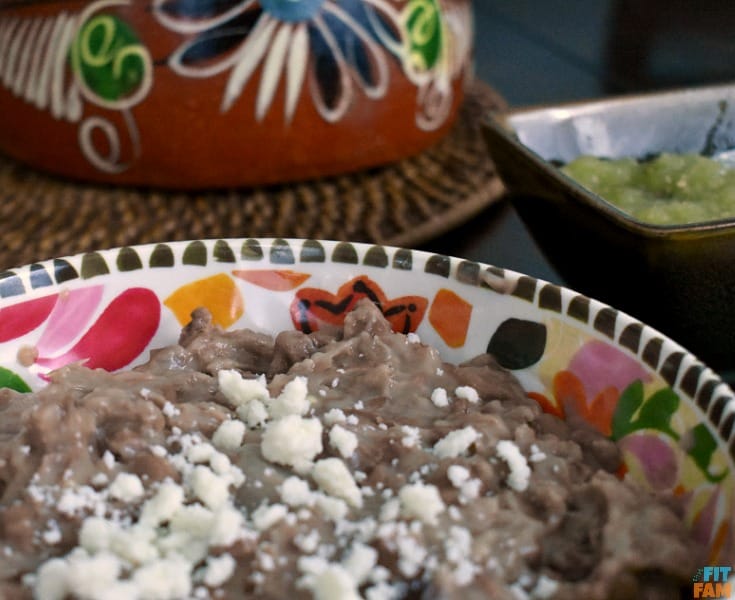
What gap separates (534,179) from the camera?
3.62 feet

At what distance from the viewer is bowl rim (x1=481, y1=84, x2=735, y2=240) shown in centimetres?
93

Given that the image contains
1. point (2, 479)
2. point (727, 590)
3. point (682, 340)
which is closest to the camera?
point (727, 590)

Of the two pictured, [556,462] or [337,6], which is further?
[337,6]

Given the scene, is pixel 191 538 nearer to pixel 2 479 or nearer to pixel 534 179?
pixel 2 479

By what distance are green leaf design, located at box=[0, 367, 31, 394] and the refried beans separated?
5 centimetres

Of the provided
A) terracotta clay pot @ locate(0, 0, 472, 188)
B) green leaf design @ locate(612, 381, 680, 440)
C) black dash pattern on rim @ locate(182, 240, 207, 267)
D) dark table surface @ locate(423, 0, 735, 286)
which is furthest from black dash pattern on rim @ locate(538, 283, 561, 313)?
dark table surface @ locate(423, 0, 735, 286)

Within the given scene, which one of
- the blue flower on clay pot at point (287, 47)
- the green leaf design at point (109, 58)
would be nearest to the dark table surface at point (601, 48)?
the blue flower on clay pot at point (287, 47)

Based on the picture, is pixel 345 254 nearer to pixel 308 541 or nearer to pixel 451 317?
pixel 451 317

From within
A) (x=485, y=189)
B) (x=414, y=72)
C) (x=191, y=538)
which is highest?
(x=414, y=72)

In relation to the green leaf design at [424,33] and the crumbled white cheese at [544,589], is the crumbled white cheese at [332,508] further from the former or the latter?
the green leaf design at [424,33]

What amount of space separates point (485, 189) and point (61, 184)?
668 mm

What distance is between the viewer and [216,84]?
132cm

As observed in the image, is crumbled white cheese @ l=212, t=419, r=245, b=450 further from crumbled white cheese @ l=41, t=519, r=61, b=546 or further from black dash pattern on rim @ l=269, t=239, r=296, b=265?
black dash pattern on rim @ l=269, t=239, r=296, b=265

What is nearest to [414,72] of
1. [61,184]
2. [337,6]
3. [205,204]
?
[337,6]
